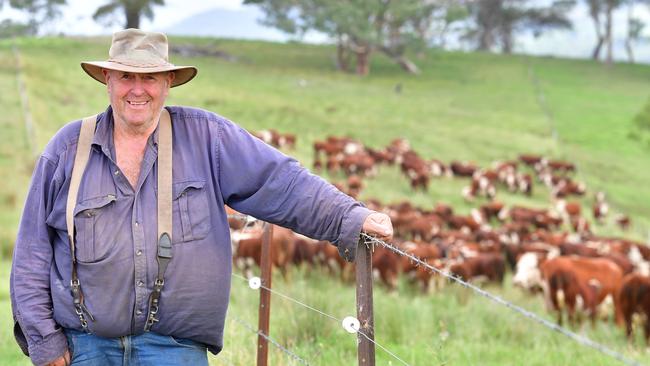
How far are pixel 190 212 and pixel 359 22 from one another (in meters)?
41.1

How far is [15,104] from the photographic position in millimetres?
24484

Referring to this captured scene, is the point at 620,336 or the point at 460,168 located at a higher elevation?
the point at 620,336

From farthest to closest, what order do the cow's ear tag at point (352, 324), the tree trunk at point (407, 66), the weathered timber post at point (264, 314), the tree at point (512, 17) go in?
the tree at point (512, 17) → the tree trunk at point (407, 66) → the weathered timber post at point (264, 314) → the cow's ear tag at point (352, 324)

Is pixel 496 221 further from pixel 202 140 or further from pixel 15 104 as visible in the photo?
pixel 202 140

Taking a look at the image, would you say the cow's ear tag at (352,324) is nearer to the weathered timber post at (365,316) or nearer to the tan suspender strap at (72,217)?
the weathered timber post at (365,316)

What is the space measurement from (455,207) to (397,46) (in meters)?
28.6

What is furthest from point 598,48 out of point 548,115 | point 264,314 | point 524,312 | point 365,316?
point 524,312

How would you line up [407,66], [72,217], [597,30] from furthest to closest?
1. [597,30]
2. [407,66]
3. [72,217]

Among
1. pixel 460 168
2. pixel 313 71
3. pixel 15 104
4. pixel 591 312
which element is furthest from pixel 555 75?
pixel 591 312

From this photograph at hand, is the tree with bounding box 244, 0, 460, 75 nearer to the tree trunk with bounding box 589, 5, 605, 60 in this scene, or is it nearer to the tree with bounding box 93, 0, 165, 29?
the tree with bounding box 93, 0, 165, 29

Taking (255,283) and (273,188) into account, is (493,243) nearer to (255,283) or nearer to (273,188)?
(255,283)

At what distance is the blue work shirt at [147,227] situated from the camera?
10.6ft

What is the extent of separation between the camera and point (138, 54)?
3395 millimetres

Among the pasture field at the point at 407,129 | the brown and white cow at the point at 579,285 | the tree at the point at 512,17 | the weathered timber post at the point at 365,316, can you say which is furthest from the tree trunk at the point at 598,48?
the weathered timber post at the point at 365,316
